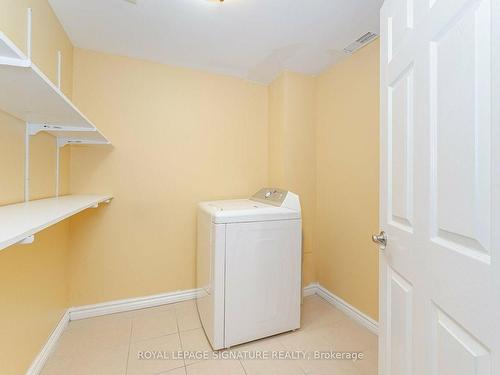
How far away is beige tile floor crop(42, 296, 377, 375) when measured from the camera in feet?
4.72

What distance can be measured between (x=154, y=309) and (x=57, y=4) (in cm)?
231

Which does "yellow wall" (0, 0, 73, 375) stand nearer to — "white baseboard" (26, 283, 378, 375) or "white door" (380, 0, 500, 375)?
"white baseboard" (26, 283, 378, 375)

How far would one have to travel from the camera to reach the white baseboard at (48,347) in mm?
1339

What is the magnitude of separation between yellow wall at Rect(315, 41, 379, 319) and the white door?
35.1 inches

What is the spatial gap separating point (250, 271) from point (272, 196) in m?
0.64

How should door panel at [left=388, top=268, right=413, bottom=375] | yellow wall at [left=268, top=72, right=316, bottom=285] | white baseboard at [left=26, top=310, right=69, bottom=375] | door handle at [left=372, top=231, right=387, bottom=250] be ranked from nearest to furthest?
door panel at [left=388, top=268, right=413, bottom=375] → door handle at [left=372, top=231, right=387, bottom=250] → white baseboard at [left=26, top=310, right=69, bottom=375] → yellow wall at [left=268, top=72, right=316, bottom=285]

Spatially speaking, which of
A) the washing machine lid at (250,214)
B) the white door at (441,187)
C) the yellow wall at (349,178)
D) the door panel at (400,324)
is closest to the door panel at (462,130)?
the white door at (441,187)

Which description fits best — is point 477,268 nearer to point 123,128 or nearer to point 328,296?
point 328,296

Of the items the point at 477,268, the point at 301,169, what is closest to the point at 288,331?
the point at 301,169

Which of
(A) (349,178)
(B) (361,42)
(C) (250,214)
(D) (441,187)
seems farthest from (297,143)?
(D) (441,187)

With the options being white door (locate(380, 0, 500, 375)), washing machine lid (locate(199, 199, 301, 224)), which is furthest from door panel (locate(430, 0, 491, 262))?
washing machine lid (locate(199, 199, 301, 224))

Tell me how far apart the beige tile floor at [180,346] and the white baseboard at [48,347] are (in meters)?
0.04

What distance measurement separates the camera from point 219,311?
157 cm

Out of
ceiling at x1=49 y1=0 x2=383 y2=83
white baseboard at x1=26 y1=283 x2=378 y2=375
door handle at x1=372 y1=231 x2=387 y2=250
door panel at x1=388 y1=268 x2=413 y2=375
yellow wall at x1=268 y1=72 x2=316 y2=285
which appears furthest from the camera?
yellow wall at x1=268 y1=72 x2=316 y2=285
